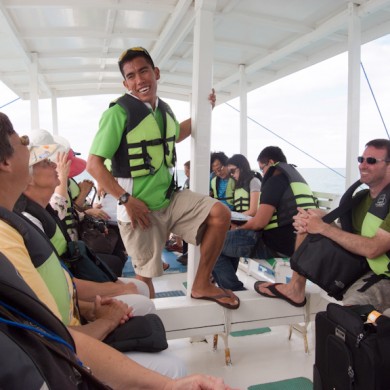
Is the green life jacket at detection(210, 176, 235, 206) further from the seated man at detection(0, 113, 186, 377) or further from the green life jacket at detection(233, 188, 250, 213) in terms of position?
the seated man at detection(0, 113, 186, 377)

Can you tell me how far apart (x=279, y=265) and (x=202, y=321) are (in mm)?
1108

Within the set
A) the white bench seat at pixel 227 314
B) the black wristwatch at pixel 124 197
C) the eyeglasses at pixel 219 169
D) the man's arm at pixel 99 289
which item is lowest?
the white bench seat at pixel 227 314

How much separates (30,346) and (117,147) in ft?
5.39

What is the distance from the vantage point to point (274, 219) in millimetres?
3045

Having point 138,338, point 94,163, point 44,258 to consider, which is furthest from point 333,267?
point 44,258

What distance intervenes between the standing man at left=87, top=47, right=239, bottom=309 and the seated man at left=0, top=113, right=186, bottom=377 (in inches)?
26.7

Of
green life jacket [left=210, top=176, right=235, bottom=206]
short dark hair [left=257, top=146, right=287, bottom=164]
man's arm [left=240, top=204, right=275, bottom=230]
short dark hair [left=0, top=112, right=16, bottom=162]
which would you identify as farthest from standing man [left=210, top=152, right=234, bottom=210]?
short dark hair [left=0, top=112, right=16, bottom=162]

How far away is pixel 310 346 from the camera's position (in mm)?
2648

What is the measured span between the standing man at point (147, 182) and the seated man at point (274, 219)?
0.76 m

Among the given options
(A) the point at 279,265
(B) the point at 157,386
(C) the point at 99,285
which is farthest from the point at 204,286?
(B) the point at 157,386

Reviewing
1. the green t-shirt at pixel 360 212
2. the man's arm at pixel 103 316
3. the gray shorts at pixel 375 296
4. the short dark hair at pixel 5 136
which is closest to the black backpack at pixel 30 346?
the short dark hair at pixel 5 136

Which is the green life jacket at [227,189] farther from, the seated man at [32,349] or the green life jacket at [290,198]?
the seated man at [32,349]

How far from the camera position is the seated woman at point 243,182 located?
15.2ft

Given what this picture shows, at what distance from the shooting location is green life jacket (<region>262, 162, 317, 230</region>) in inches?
116
